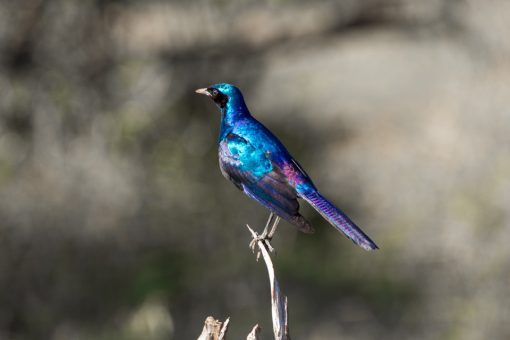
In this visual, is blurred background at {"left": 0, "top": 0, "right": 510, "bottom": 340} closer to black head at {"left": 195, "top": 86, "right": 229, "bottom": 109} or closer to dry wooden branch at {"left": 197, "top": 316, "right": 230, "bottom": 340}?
black head at {"left": 195, "top": 86, "right": 229, "bottom": 109}

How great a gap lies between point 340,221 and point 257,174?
506mm

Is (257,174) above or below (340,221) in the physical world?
above

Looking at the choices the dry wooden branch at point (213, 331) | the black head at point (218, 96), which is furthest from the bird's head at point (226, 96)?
the dry wooden branch at point (213, 331)

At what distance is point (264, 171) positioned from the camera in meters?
4.67

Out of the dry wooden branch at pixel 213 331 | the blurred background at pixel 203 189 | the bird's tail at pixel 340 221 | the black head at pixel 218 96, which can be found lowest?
the dry wooden branch at pixel 213 331

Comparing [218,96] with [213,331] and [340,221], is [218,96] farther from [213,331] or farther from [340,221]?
[213,331]

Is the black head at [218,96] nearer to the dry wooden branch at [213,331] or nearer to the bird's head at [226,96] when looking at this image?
the bird's head at [226,96]

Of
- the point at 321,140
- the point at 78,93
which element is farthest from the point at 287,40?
the point at 78,93

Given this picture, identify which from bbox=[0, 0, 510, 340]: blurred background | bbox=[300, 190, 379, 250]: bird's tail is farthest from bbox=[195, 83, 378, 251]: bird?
bbox=[0, 0, 510, 340]: blurred background

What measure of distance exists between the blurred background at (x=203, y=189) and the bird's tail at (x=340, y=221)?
6638 millimetres

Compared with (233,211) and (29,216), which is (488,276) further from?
(29,216)

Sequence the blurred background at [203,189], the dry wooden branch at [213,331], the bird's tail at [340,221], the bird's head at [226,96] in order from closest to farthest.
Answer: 1. the bird's tail at [340,221]
2. the dry wooden branch at [213,331]
3. the bird's head at [226,96]
4. the blurred background at [203,189]

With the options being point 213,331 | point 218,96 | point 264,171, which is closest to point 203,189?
point 218,96

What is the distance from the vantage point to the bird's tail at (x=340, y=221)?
4105 mm
